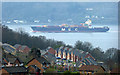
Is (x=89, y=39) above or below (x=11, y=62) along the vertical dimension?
above

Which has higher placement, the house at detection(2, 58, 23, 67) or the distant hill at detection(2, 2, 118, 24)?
the distant hill at detection(2, 2, 118, 24)

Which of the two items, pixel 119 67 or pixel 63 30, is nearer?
pixel 119 67

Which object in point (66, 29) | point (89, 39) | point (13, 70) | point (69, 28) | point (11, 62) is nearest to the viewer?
point (13, 70)

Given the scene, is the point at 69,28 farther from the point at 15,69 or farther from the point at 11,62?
the point at 15,69

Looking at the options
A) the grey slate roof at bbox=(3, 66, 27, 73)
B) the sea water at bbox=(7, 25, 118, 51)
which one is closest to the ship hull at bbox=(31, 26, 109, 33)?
the sea water at bbox=(7, 25, 118, 51)

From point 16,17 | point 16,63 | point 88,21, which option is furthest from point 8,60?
point 88,21

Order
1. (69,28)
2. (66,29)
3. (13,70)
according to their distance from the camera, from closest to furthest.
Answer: (13,70) < (66,29) < (69,28)

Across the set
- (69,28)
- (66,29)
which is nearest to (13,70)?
(66,29)

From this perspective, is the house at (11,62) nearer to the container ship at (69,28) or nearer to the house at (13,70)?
the house at (13,70)

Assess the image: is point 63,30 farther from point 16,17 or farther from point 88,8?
point 88,8

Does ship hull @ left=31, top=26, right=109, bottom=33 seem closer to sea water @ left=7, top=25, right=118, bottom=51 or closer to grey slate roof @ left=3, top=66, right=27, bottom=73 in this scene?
sea water @ left=7, top=25, right=118, bottom=51

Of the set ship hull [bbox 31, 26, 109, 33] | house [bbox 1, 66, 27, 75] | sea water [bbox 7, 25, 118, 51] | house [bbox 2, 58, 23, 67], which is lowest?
house [bbox 1, 66, 27, 75]
